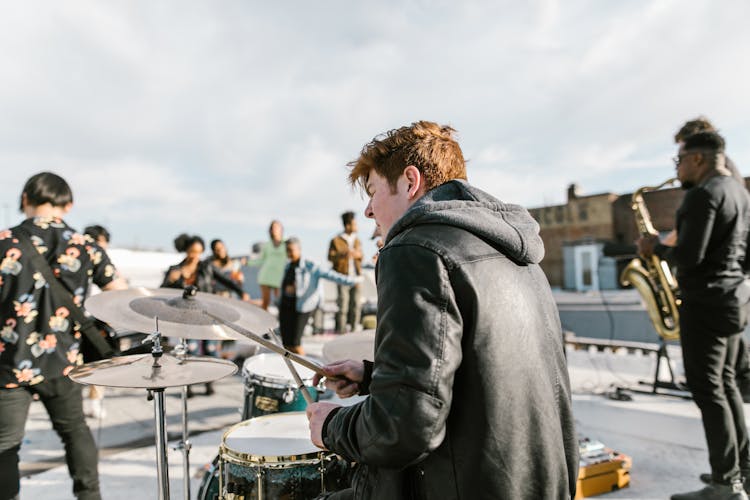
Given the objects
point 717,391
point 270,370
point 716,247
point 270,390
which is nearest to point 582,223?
point 716,247

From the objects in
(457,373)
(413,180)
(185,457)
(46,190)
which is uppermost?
(46,190)

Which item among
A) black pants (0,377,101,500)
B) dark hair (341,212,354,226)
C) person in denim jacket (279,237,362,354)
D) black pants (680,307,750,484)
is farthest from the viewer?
dark hair (341,212,354,226)

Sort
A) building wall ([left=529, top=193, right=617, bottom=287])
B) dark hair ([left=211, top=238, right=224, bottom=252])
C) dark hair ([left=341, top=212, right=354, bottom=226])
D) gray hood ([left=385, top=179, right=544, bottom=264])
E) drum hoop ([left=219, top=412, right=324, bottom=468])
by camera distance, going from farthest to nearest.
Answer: building wall ([left=529, top=193, right=617, bottom=287]) < dark hair ([left=341, top=212, right=354, bottom=226]) < dark hair ([left=211, top=238, right=224, bottom=252]) < drum hoop ([left=219, top=412, right=324, bottom=468]) < gray hood ([left=385, top=179, right=544, bottom=264])

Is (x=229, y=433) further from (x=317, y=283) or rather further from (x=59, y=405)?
(x=317, y=283)

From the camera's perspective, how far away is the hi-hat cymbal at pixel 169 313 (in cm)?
214

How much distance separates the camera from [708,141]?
2885 mm

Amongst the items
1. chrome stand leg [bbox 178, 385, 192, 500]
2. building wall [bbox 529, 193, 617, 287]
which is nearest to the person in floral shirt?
chrome stand leg [bbox 178, 385, 192, 500]

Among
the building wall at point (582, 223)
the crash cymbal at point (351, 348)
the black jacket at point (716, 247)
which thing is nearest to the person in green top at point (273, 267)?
the crash cymbal at point (351, 348)

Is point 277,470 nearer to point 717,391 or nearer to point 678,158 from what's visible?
point 717,391

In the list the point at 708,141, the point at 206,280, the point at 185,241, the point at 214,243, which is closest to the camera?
the point at 708,141

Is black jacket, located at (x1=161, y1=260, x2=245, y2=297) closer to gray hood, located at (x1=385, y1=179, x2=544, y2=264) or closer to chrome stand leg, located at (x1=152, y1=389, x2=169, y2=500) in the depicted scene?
chrome stand leg, located at (x1=152, y1=389, x2=169, y2=500)

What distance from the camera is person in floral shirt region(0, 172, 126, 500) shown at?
7.68 feet

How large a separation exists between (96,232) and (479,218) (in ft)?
18.6

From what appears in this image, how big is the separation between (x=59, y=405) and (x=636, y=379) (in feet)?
18.9
